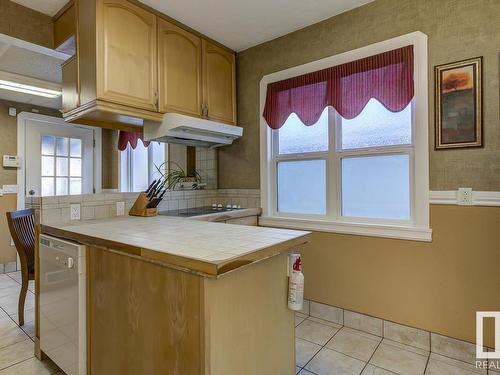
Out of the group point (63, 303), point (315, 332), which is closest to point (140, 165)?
point (63, 303)

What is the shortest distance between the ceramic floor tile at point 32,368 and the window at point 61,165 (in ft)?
9.10

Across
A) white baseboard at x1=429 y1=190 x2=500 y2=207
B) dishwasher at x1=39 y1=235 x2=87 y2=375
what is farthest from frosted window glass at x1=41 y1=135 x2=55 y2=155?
white baseboard at x1=429 y1=190 x2=500 y2=207

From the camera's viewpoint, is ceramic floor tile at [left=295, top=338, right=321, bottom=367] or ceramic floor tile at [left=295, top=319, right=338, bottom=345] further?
ceramic floor tile at [left=295, top=319, right=338, bottom=345]

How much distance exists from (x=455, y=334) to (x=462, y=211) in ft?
2.63

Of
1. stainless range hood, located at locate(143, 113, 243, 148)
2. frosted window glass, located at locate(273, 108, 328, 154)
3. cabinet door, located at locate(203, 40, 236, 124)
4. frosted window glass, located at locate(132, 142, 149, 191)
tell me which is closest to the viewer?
stainless range hood, located at locate(143, 113, 243, 148)

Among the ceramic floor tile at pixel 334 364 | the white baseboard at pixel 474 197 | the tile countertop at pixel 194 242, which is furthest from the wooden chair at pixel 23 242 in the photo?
the white baseboard at pixel 474 197

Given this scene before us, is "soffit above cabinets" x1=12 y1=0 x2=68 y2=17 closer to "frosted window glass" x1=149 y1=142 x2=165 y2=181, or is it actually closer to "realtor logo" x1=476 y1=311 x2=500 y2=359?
"frosted window glass" x1=149 y1=142 x2=165 y2=181

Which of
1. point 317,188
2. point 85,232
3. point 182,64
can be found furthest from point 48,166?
point 317,188

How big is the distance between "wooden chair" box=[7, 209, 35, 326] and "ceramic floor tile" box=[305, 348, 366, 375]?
87.7 inches

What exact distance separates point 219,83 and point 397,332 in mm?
2612

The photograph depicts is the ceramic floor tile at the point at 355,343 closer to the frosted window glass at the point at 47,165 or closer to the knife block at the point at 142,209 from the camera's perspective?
the knife block at the point at 142,209

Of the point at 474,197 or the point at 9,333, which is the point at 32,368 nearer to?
the point at 9,333

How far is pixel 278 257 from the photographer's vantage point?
1294mm

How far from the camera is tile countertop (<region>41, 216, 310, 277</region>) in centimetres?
93
